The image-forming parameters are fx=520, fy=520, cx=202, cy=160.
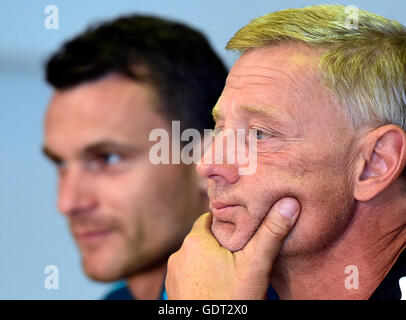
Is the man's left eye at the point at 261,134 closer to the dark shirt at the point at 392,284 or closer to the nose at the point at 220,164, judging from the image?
the nose at the point at 220,164

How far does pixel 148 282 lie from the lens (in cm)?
141

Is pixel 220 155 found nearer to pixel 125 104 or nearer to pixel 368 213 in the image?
pixel 368 213

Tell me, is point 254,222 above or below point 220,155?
below

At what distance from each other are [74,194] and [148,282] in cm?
31

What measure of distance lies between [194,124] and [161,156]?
0.42 feet

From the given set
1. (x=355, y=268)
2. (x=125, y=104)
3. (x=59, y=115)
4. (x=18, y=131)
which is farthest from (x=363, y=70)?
(x=18, y=131)

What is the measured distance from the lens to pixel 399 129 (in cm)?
94

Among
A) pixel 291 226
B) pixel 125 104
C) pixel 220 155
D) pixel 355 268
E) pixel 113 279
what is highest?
pixel 125 104

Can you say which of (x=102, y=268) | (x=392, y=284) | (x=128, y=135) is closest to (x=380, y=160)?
(x=392, y=284)

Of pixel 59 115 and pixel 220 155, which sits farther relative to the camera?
pixel 59 115

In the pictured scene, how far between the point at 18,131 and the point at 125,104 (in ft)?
1.08

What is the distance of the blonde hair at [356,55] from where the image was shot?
3.11 ft

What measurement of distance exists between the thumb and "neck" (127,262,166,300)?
1.69 ft

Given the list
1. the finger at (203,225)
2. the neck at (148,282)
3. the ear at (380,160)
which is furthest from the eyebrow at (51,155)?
the ear at (380,160)
